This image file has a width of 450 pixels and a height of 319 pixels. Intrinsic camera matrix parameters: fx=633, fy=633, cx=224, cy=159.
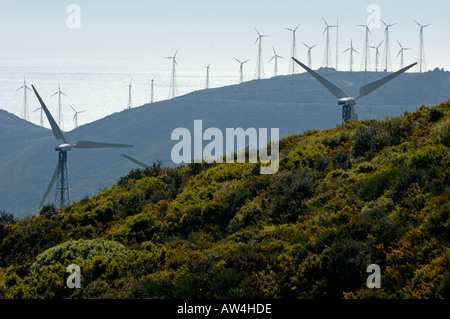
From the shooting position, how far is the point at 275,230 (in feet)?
76.6

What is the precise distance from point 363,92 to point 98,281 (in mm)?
44632

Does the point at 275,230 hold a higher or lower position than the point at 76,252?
higher

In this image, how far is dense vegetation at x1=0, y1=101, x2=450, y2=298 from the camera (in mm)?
18562

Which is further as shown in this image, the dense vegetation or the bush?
the bush

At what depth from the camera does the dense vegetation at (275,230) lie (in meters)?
18.6

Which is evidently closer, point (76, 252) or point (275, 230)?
point (275, 230)

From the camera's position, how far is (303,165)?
30.7 meters

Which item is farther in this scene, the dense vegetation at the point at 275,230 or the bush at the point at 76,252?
the bush at the point at 76,252
